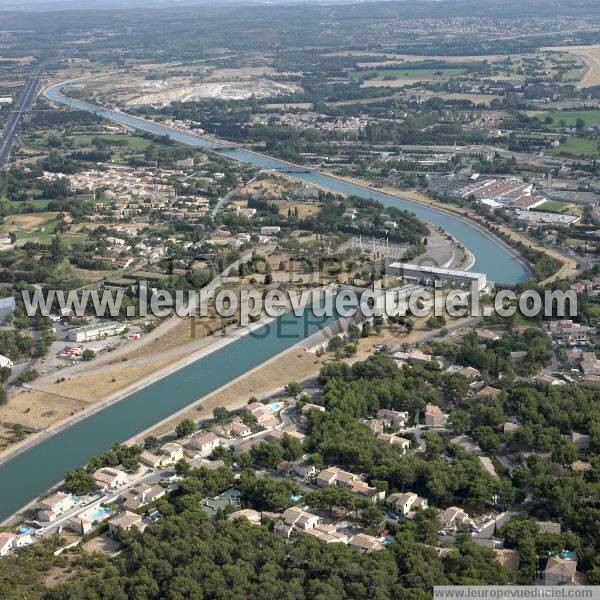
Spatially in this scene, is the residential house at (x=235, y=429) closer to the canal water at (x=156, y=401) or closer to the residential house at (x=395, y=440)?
the canal water at (x=156, y=401)

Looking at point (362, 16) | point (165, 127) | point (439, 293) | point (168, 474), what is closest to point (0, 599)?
point (168, 474)

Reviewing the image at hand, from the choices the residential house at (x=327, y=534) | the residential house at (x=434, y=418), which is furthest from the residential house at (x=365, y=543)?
the residential house at (x=434, y=418)

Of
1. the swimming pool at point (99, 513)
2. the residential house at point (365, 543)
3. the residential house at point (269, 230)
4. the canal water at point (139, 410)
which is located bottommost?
the canal water at point (139, 410)

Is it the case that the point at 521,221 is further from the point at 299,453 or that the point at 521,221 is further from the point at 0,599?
the point at 0,599

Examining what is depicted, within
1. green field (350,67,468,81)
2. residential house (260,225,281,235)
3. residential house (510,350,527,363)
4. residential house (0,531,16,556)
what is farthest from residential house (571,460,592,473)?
green field (350,67,468,81)

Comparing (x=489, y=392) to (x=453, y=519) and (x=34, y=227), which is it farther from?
(x=34, y=227)

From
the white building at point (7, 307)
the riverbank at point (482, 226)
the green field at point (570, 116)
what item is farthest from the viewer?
the green field at point (570, 116)
